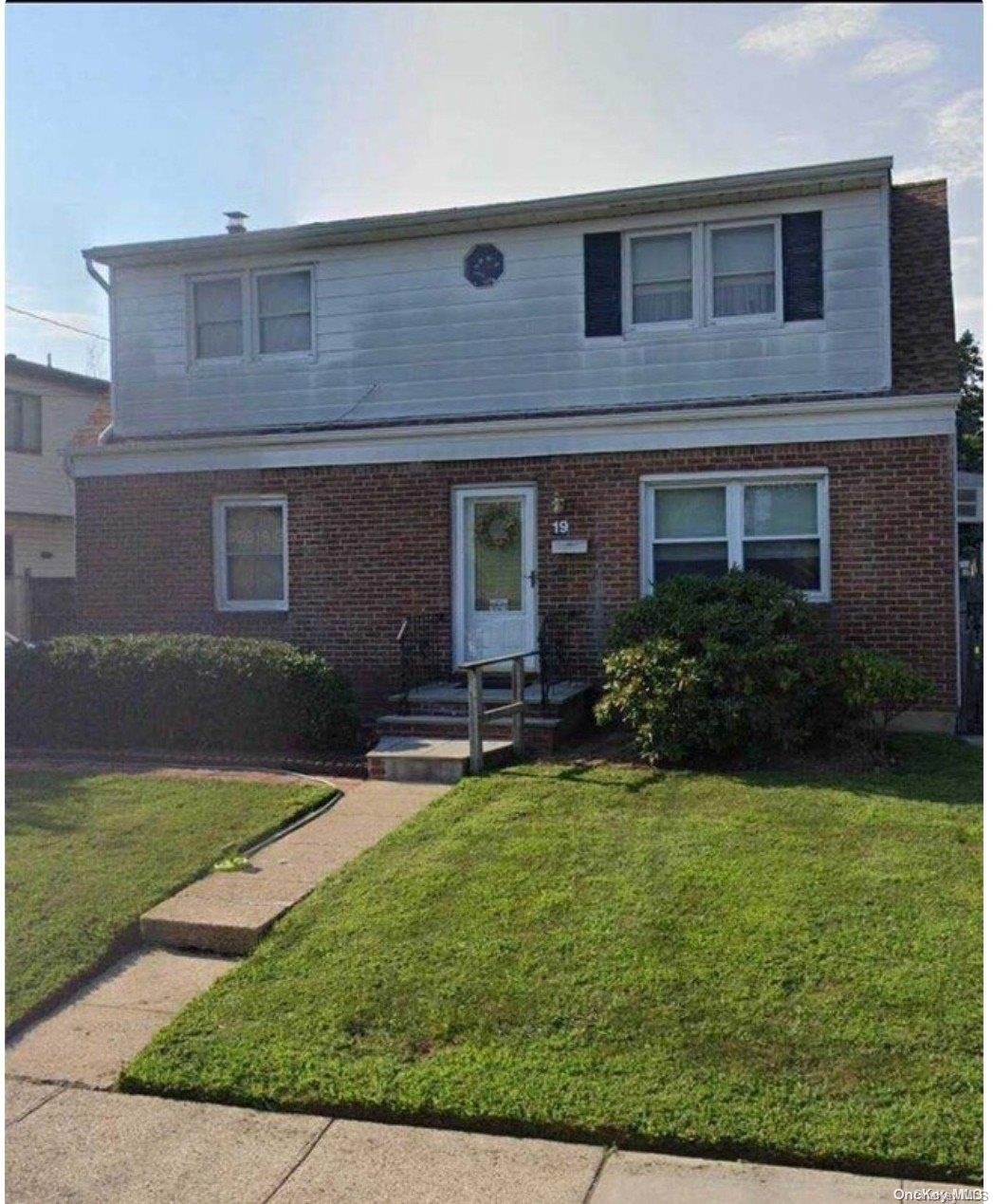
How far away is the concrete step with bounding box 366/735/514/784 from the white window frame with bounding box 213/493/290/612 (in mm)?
3787

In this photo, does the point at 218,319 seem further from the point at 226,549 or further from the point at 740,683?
the point at 740,683

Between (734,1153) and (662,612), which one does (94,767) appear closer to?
(662,612)

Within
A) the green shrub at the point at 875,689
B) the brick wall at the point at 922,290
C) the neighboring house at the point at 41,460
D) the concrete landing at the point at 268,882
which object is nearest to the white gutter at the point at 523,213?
the brick wall at the point at 922,290

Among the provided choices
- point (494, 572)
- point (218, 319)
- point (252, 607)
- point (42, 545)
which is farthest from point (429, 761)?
point (42, 545)

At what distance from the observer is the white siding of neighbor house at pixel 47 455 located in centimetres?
2408

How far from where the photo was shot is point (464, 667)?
9.02 metres

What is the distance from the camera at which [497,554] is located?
1209 cm

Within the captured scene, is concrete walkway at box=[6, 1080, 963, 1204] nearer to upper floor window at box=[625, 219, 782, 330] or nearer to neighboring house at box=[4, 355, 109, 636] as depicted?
upper floor window at box=[625, 219, 782, 330]

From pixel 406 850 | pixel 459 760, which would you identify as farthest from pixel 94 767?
pixel 406 850

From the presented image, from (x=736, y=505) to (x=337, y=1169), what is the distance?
8.43 meters

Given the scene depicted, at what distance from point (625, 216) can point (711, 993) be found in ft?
29.3

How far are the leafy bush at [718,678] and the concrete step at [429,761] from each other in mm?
927

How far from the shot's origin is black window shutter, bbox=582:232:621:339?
1189 cm

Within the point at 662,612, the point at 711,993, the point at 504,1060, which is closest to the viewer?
the point at 504,1060
